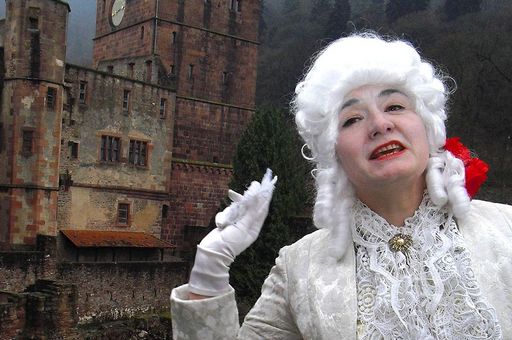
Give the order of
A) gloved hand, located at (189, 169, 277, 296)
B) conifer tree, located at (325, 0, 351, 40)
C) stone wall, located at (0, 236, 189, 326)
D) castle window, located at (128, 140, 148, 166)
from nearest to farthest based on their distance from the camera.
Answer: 1. gloved hand, located at (189, 169, 277, 296)
2. stone wall, located at (0, 236, 189, 326)
3. castle window, located at (128, 140, 148, 166)
4. conifer tree, located at (325, 0, 351, 40)

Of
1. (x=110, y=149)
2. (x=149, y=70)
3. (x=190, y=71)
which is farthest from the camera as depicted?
(x=190, y=71)

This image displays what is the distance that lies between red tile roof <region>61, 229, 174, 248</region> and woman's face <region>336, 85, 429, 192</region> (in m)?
23.0

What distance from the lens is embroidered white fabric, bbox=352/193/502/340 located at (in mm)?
2352

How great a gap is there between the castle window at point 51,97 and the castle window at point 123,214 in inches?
222

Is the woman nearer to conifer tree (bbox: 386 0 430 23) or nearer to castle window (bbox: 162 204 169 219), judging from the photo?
castle window (bbox: 162 204 169 219)

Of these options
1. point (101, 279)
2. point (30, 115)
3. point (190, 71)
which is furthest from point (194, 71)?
point (101, 279)

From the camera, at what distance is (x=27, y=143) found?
2356cm

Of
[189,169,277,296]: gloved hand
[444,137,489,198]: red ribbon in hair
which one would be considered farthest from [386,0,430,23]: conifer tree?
[189,169,277,296]: gloved hand

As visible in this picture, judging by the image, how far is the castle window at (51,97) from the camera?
2356cm

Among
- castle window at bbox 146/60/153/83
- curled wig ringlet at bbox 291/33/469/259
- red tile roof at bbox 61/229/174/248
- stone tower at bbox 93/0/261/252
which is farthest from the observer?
castle window at bbox 146/60/153/83

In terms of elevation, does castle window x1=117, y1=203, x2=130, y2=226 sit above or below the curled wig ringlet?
below

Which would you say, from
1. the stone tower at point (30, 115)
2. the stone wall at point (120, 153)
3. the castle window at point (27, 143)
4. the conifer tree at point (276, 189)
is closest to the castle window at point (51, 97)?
the stone tower at point (30, 115)

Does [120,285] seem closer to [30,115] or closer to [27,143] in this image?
[27,143]

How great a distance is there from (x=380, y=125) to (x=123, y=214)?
86.4 ft
